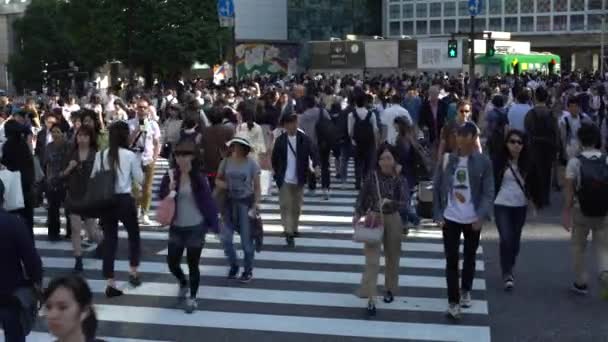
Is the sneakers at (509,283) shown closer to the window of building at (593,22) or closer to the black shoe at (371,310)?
the black shoe at (371,310)

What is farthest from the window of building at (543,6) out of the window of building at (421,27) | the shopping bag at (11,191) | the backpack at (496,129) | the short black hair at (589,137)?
the shopping bag at (11,191)

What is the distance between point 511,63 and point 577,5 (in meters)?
42.4

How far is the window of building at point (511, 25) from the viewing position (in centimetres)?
9346

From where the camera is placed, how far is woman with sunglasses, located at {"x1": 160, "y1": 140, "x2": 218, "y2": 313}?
27.7 ft

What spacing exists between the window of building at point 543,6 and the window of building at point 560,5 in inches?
23.7

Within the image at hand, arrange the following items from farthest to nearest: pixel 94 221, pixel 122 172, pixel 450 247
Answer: pixel 94 221 → pixel 122 172 → pixel 450 247

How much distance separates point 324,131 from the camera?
15.7 meters

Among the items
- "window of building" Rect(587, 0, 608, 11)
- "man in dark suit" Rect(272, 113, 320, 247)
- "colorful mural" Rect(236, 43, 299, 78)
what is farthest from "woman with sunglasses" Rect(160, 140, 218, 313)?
"window of building" Rect(587, 0, 608, 11)

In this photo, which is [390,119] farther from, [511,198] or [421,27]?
[421,27]

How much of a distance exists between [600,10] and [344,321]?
85.9m

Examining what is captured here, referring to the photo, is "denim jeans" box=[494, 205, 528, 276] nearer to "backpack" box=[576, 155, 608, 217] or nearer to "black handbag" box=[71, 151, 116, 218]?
"backpack" box=[576, 155, 608, 217]

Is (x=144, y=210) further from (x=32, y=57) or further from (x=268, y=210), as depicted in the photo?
(x=32, y=57)

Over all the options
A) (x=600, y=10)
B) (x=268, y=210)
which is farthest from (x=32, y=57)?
(x=268, y=210)

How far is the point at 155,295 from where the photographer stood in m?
9.45
